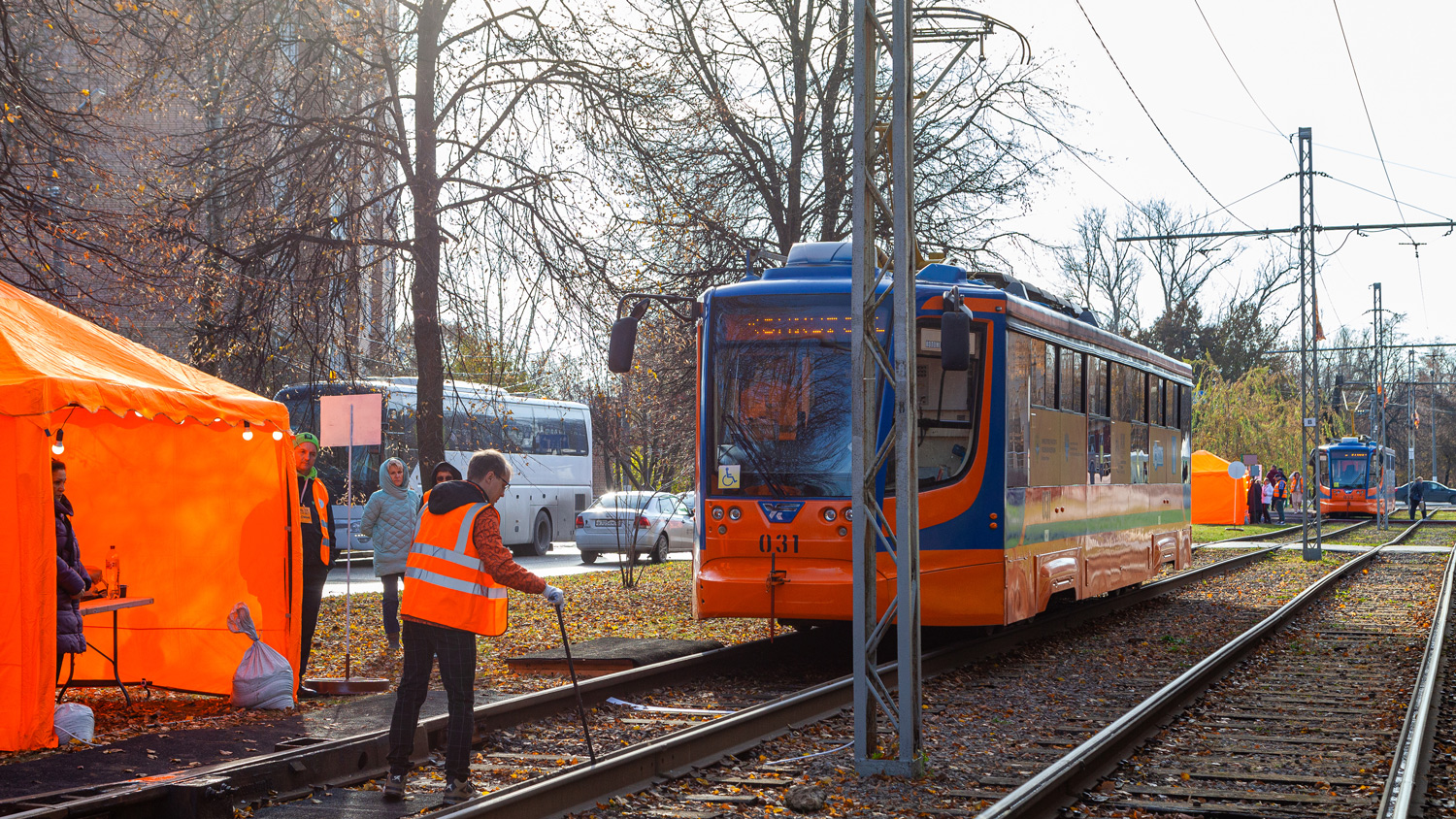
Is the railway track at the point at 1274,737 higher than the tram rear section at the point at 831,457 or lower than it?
lower

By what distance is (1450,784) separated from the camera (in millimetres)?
8094

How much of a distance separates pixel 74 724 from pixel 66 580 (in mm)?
899

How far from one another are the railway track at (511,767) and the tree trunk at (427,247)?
732cm

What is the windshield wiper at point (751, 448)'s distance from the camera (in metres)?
12.1

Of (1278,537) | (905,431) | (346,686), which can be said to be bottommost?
(1278,537)

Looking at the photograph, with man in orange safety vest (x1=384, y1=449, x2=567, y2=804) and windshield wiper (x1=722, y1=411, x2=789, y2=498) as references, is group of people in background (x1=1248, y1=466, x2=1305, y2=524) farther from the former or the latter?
man in orange safety vest (x1=384, y1=449, x2=567, y2=804)

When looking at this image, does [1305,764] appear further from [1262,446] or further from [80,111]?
[1262,446]

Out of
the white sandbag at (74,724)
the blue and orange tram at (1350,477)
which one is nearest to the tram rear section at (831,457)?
the white sandbag at (74,724)

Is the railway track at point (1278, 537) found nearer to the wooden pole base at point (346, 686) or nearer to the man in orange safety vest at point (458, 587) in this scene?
the wooden pole base at point (346, 686)

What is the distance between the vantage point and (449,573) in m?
7.23

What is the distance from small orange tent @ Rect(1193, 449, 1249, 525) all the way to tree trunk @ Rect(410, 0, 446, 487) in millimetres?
38559

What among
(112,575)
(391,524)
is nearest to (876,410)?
(112,575)

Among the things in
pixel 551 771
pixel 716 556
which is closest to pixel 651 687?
pixel 716 556

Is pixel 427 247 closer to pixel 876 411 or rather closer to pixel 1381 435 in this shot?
pixel 876 411
